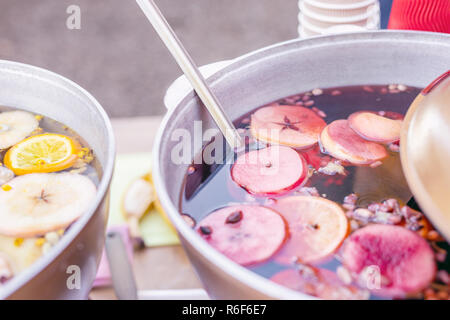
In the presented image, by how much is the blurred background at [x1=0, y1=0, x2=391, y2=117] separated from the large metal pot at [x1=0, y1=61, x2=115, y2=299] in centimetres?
258

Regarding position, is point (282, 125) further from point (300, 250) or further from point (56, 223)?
point (56, 223)

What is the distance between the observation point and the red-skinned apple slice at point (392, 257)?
0.77 m

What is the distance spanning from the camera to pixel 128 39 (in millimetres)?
4586

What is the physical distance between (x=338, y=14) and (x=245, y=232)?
32.9 inches

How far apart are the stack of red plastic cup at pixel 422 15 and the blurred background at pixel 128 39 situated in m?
2.60

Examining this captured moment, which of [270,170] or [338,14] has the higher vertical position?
[338,14]

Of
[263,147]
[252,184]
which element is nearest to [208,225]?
[252,184]

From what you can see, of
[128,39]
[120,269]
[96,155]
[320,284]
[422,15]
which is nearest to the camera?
[320,284]

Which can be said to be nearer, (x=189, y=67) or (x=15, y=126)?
(x=189, y=67)

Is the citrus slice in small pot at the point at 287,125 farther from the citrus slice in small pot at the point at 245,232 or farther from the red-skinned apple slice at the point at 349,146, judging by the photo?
the citrus slice in small pot at the point at 245,232

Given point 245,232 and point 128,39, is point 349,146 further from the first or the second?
point 128,39

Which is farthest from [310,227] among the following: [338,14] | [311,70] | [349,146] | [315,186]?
[338,14]

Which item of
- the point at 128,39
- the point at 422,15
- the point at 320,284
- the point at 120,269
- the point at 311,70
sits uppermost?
the point at 422,15
